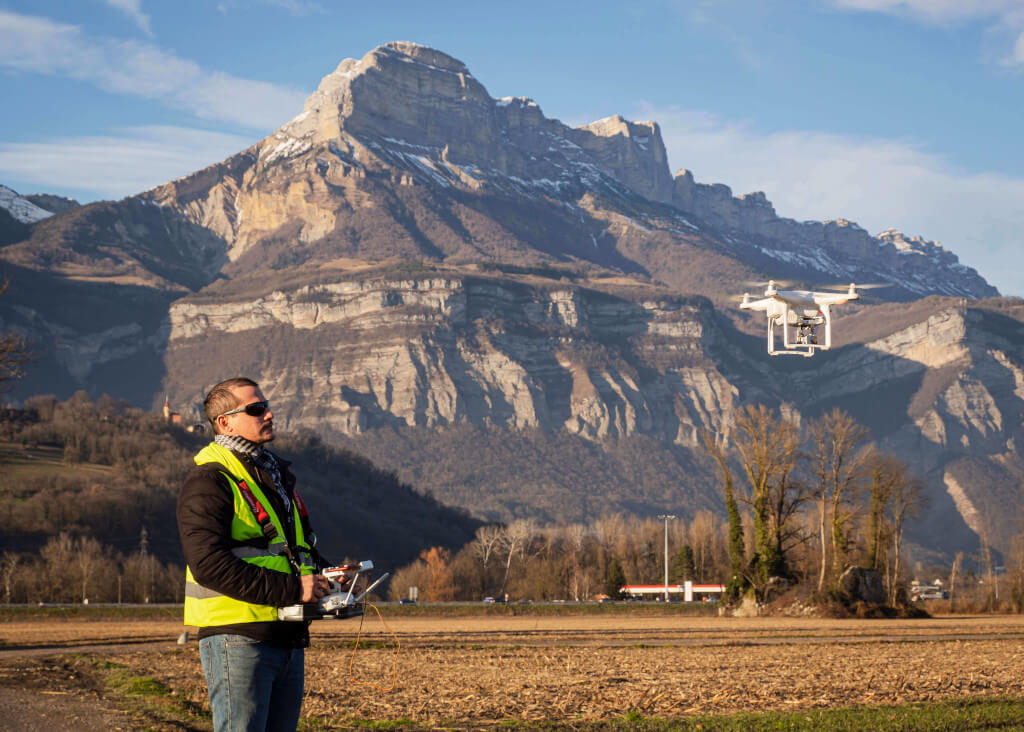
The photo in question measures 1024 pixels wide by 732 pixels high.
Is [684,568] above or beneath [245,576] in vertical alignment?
beneath

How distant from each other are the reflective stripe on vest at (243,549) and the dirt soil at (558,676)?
171 cm

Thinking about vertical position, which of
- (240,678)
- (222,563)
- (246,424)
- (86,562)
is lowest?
(86,562)

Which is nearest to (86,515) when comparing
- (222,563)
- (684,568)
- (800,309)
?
(684,568)

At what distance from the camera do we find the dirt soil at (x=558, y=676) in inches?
836

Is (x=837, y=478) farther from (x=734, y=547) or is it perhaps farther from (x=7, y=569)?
(x=7, y=569)

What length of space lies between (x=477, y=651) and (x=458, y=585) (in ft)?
379

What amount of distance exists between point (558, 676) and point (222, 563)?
20.0 metres

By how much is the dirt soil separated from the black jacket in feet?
5.71

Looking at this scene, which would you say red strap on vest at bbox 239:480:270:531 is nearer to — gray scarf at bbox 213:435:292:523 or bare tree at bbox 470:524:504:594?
gray scarf at bbox 213:435:292:523

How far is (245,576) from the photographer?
29.7 feet

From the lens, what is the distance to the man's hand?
9.10m

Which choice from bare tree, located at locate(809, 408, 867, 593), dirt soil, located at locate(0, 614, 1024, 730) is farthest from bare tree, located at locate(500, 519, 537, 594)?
dirt soil, located at locate(0, 614, 1024, 730)

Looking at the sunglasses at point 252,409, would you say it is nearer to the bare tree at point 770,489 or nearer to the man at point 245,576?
the man at point 245,576

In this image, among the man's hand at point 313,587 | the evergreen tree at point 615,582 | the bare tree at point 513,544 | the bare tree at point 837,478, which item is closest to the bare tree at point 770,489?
the bare tree at point 837,478
